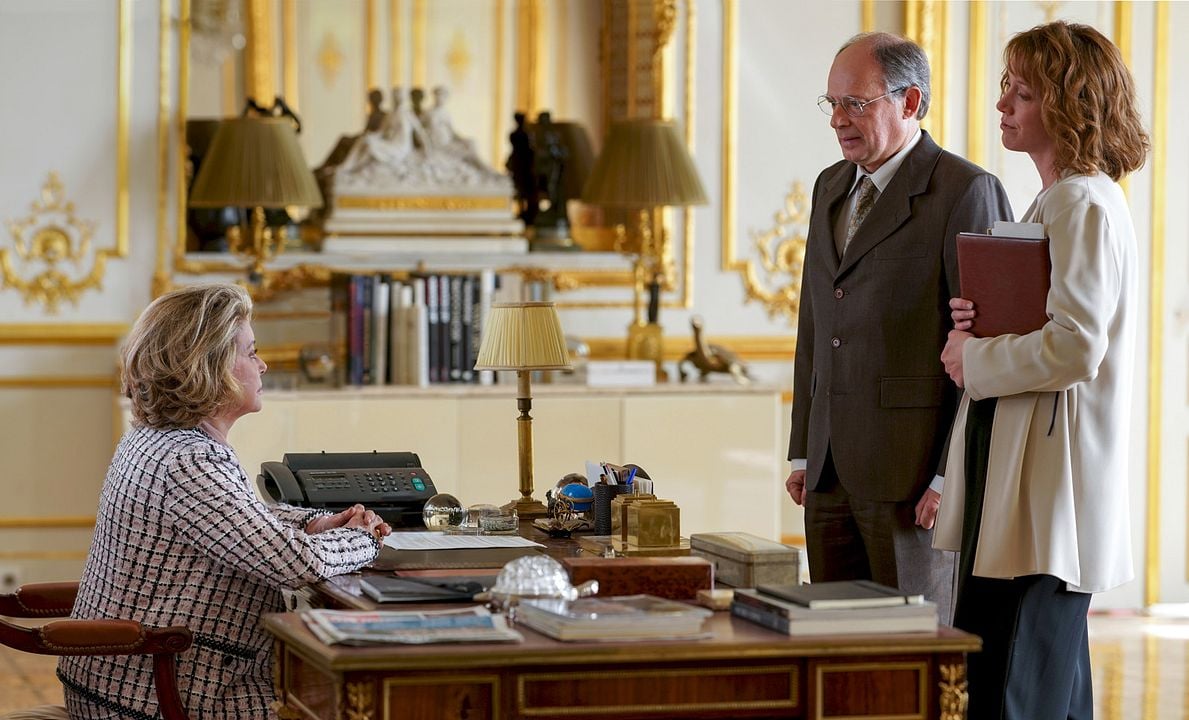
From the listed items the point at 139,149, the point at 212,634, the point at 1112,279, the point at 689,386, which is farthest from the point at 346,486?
the point at 139,149

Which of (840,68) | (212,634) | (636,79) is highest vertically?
(636,79)

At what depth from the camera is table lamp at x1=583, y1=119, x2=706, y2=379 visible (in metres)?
5.29

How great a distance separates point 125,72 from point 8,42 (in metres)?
0.39

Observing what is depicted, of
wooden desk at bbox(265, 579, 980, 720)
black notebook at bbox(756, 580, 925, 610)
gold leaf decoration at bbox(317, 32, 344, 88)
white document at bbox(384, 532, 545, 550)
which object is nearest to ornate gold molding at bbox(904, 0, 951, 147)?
gold leaf decoration at bbox(317, 32, 344, 88)

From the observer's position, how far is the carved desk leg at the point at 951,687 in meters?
1.99

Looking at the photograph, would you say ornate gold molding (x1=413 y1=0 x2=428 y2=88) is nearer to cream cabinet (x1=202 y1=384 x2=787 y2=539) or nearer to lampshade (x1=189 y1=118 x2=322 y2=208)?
lampshade (x1=189 y1=118 x2=322 y2=208)

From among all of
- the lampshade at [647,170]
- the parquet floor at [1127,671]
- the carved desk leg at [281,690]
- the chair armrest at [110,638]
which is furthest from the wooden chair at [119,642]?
the lampshade at [647,170]

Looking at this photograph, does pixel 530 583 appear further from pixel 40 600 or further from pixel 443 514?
pixel 40 600

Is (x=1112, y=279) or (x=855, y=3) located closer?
(x=1112, y=279)

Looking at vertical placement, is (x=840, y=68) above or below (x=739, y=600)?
above

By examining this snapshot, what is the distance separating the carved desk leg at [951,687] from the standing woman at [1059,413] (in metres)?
0.52

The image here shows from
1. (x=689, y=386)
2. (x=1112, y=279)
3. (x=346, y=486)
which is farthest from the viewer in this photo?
(x=689, y=386)

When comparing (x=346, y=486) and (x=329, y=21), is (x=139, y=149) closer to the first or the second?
(x=329, y=21)

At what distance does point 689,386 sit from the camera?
519cm
